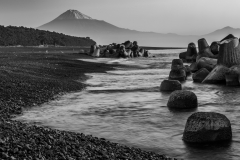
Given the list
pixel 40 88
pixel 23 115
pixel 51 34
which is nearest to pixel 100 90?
pixel 40 88

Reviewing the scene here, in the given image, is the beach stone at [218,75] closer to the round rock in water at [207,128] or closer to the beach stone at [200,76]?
the beach stone at [200,76]

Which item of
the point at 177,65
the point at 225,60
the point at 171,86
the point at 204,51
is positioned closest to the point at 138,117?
the point at 171,86

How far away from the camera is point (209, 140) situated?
1327 cm

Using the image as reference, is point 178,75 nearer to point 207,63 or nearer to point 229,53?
point 229,53

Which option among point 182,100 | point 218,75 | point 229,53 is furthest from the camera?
point 229,53

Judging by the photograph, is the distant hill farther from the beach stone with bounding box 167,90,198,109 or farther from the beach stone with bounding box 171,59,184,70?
the beach stone with bounding box 167,90,198,109

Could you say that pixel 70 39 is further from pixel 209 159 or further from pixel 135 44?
pixel 209 159

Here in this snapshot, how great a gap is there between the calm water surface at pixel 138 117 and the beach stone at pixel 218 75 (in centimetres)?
416

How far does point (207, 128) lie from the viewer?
43.1ft

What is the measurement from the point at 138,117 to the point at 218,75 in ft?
55.1

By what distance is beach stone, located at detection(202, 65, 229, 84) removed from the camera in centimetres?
3334

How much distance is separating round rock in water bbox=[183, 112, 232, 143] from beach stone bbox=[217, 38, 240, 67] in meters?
22.3

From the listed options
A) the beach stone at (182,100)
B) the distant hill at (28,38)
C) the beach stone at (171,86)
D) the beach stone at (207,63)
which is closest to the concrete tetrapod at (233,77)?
the beach stone at (171,86)

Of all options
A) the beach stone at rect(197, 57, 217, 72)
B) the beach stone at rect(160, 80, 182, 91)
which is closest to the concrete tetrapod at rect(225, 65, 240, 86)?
the beach stone at rect(160, 80, 182, 91)
